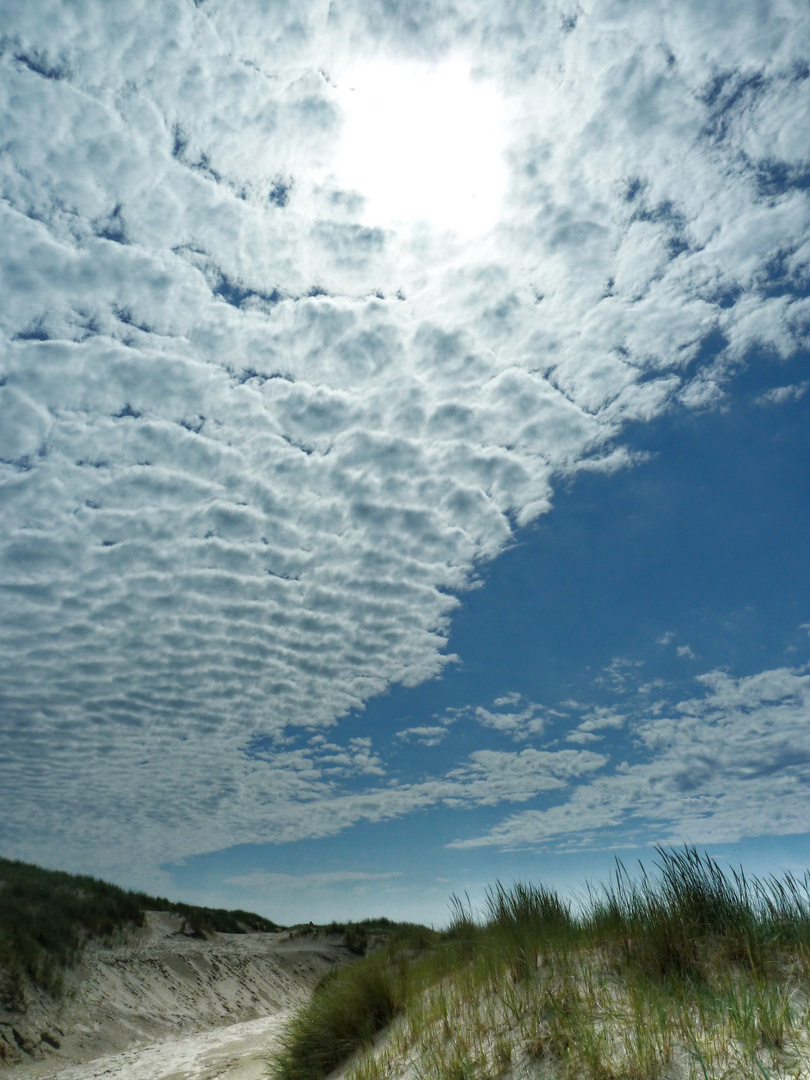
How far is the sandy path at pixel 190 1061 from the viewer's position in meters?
9.56

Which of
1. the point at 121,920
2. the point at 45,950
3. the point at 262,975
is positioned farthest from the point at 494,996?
the point at 262,975

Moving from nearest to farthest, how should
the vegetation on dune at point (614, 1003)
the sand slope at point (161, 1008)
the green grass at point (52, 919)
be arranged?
the vegetation on dune at point (614, 1003) → the sand slope at point (161, 1008) → the green grass at point (52, 919)

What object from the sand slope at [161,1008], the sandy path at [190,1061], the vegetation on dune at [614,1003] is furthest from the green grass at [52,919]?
the vegetation on dune at [614,1003]

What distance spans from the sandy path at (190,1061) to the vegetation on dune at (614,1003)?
2.80 m

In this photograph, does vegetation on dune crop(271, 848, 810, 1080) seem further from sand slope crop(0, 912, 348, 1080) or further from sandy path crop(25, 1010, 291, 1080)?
sand slope crop(0, 912, 348, 1080)

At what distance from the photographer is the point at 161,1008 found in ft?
49.8

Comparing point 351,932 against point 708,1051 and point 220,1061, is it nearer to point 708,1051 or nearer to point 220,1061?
point 220,1061

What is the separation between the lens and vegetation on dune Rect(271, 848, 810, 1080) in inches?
142

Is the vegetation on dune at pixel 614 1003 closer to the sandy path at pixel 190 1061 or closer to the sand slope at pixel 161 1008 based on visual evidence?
the sandy path at pixel 190 1061

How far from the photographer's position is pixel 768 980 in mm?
4453

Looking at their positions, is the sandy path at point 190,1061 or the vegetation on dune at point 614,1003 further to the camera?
the sandy path at point 190,1061

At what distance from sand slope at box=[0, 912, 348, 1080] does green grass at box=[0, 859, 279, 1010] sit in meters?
0.46

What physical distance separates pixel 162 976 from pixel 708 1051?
18156 millimetres

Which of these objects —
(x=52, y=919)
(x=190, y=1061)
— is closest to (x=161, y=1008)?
(x=52, y=919)
